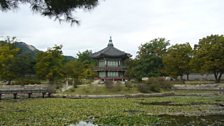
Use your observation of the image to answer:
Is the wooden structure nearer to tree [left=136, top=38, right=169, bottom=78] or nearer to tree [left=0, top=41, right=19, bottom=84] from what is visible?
tree [left=136, top=38, right=169, bottom=78]

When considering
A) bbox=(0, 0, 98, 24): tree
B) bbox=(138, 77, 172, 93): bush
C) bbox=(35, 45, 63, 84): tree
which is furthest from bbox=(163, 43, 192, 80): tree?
bbox=(0, 0, 98, 24): tree

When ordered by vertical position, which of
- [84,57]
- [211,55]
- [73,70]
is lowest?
[73,70]

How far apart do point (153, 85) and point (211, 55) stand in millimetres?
12103

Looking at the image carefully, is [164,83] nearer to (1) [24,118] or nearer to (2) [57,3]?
(1) [24,118]

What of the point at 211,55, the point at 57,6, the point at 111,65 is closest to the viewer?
the point at 57,6

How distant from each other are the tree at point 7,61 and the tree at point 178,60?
18802mm

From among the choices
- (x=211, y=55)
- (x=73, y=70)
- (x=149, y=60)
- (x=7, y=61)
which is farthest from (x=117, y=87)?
(x=149, y=60)

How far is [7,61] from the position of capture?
41594 mm

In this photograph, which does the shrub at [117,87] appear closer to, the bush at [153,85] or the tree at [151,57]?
the bush at [153,85]

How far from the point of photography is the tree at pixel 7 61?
4077 centimetres

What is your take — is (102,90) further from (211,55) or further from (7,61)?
(211,55)

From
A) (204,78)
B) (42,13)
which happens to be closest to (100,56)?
(204,78)

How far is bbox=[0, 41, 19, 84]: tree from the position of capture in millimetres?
40772

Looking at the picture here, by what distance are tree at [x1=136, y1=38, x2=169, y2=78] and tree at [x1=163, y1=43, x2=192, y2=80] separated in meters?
2.74
